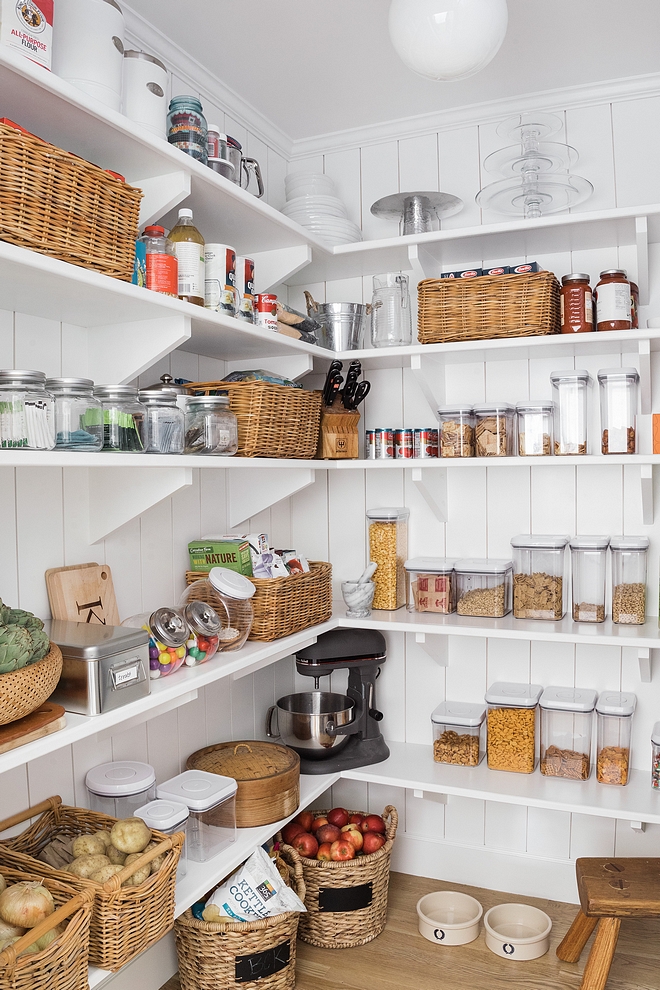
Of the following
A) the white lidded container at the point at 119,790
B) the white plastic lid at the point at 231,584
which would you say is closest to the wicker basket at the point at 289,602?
the white plastic lid at the point at 231,584

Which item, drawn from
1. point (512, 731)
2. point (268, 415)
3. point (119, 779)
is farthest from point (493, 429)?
point (119, 779)

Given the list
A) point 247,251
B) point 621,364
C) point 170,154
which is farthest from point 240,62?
point 621,364

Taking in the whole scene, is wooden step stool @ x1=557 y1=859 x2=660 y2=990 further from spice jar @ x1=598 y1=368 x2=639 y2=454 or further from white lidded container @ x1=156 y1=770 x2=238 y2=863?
spice jar @ x1=598 y1=368 x2=639 y2=454

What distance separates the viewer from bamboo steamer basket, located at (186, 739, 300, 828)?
2070mm

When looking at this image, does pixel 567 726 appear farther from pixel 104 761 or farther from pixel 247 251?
pixel 247 251

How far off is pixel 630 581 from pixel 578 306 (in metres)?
0.77

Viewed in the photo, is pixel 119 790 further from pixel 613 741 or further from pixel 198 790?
pixel 613 741

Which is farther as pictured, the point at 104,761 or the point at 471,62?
the point at 104,761

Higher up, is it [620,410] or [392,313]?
[392,313]

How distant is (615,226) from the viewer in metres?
2.17

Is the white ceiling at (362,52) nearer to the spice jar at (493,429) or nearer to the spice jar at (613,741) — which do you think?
the spice jar at (493,429)

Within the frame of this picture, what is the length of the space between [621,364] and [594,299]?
272mm

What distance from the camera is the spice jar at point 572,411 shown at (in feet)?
7.25

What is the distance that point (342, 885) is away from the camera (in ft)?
7.42
